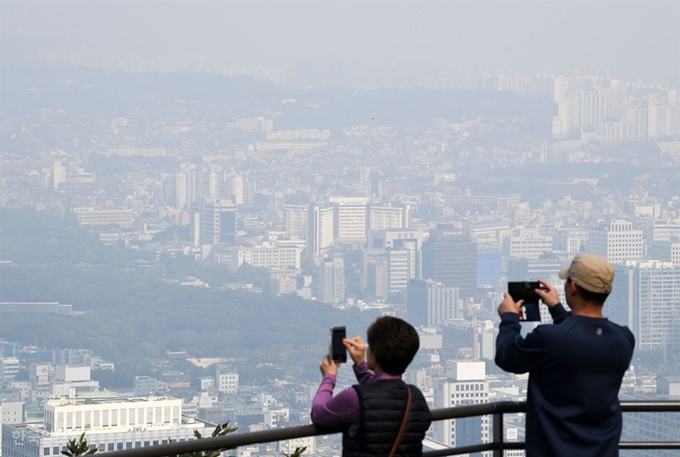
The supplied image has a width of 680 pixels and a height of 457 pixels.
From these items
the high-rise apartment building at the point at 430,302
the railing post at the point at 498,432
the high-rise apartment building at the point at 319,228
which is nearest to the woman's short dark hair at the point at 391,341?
the railing post at the point at 498,432

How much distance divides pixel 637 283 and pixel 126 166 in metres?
34.4

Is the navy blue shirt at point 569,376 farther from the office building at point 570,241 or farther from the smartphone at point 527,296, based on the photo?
the office building at point 570,241

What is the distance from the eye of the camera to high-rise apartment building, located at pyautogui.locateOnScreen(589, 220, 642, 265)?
214ft

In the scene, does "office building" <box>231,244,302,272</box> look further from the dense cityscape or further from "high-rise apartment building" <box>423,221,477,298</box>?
"high-rise apartment building" <box>423,221,477,298</box>

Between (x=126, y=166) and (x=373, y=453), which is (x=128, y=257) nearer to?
(x=126, y=166)

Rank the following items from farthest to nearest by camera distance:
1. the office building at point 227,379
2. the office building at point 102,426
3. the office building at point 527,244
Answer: the office building at point 527,244
the office building at point 227,379
the office building at point 102,426

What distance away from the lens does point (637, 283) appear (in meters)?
60.9

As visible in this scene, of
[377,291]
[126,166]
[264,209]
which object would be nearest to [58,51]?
[126,166]

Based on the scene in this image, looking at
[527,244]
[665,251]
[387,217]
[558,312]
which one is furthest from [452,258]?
[558,312]

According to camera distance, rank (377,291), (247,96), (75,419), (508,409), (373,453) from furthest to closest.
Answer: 1. (247,96)
2. (377,291)
3. (75,419)
4. (508,409)
5. (373,453)

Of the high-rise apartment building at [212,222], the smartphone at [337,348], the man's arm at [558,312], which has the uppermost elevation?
the man's arm at [558,312]

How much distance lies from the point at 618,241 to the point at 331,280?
17.4 m

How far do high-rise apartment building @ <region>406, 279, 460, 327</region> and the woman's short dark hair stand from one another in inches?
→ 2315

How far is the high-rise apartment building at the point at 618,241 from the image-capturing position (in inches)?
2566
